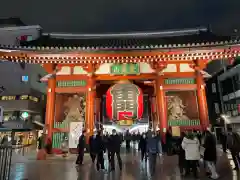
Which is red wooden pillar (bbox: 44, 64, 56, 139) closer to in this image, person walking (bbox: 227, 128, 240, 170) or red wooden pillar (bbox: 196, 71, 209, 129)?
red wooden pillar (bbox: 196, 71, 209, 129)

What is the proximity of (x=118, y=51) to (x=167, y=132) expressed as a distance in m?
6.27

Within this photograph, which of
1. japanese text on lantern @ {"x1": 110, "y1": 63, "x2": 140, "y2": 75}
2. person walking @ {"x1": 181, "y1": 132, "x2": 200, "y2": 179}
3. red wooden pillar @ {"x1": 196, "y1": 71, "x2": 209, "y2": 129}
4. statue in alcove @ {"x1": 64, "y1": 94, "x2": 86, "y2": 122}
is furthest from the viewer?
statue in alcove @ {"x1": 64, "y1": 94, "x2": 86, "y2": 122}

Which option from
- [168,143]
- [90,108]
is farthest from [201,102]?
[90,108]

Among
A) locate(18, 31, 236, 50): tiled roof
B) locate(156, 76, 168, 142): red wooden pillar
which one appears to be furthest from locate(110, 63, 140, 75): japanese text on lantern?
locate(156, 76, 168, 142): red wooden pillar

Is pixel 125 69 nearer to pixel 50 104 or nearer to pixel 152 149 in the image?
pixel 50 104

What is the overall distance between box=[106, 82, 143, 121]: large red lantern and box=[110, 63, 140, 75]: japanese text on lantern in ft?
5.07

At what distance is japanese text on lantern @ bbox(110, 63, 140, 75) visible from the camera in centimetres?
1491

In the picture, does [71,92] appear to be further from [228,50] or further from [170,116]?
[228,50]

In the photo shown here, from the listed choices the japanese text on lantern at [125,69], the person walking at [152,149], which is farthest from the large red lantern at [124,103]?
the person walking at [152,149]

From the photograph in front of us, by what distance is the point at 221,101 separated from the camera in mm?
33406

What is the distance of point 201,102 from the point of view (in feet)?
46.4

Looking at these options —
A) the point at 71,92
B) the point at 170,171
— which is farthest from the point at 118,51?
the point at 170,171

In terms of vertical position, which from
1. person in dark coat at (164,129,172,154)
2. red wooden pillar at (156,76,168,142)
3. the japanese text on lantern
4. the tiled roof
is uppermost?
the tiled roof

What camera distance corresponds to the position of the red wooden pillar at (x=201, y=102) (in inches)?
544
